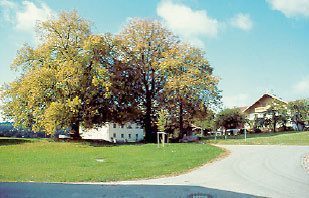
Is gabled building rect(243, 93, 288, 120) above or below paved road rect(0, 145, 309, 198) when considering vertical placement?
above

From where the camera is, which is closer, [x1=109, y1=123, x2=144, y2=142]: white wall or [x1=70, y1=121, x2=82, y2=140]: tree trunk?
[x1=70, y1=121, x2=82, y2=140]: tree trunk

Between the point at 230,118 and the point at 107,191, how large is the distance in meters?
63.8

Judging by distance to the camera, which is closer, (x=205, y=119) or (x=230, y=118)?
(x=205, y=119)

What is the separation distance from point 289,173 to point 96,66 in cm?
2666

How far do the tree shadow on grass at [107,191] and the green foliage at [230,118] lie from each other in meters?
62.0

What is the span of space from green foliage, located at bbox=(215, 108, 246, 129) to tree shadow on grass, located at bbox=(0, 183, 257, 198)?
62.0m

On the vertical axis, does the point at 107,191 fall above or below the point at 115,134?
below

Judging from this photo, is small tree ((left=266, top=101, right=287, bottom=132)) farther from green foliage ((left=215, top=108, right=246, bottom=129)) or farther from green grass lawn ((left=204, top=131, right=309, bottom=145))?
Answer: green grass lawn ((left=204, top=131, right=309, bottom=145))

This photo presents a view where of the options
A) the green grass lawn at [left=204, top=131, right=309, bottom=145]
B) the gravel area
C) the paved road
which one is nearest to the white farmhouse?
the green grass lawn at [left=204, top=131, right=309, bottom=145]

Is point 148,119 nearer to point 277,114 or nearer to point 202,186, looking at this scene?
point 277,114

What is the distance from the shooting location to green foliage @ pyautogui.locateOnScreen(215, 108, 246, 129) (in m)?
73.5

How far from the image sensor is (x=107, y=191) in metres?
12.4

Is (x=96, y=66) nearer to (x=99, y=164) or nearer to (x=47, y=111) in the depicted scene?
(x=47, y=111)

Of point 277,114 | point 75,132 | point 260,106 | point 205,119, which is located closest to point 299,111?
point 277,114
